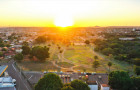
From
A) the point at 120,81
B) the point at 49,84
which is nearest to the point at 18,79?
the point at 49,84

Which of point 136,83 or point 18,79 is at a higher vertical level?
point 136,83

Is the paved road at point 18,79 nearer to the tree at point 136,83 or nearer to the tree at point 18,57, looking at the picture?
the tree at point 18,57

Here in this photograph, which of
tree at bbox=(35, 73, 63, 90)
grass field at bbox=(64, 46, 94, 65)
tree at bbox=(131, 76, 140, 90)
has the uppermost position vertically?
tree at bbox=(35, 73, 63, 90)

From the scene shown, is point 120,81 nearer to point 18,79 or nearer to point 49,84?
point 49,84

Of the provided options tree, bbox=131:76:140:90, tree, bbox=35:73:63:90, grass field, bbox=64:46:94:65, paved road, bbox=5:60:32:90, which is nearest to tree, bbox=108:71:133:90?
tree, bbox=131:76:140:90

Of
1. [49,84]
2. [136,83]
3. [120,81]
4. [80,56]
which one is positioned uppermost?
[49,84]

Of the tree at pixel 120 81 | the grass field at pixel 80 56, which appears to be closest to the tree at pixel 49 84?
the tree at pixel 120 81

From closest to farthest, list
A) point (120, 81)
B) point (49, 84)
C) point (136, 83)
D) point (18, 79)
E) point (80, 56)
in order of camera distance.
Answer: point (49, 84)
point (120, 81)
point (136, 83)
point (18, 79)
point (80, 56)

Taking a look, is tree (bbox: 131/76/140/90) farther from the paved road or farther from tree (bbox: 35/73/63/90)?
the paved road

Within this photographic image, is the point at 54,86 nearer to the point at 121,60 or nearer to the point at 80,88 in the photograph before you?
the point at 80,88
